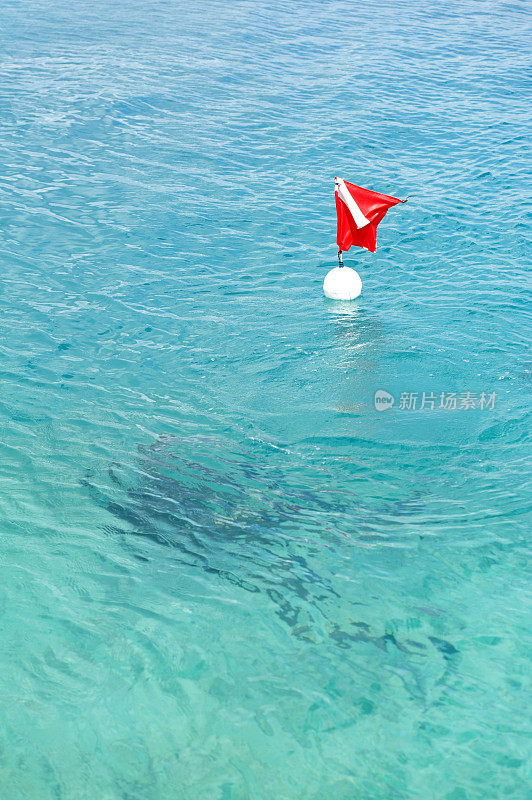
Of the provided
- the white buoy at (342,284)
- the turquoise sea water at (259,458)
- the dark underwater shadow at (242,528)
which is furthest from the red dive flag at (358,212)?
the dark underwater shadow at (242,528)

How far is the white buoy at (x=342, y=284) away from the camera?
15703mm

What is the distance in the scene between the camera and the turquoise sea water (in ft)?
25.1

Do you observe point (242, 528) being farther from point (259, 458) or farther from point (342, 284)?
point (342, 284)

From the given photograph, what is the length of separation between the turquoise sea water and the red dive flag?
145cm

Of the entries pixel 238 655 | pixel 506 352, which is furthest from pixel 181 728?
pixel 506 352

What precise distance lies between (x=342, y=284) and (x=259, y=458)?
18.5 ft

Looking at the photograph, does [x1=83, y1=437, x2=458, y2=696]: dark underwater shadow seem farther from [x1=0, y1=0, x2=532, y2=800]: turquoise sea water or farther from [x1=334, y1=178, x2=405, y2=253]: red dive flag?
[x1=334, y1=178, x2=405, y2=253]: red dive flag

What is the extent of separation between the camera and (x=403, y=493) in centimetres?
1086

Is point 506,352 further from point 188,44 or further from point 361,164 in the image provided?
point 188,44

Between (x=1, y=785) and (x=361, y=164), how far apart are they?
1900 centimetres

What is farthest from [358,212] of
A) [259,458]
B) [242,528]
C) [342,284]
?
[242,528]

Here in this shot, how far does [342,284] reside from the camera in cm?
1570

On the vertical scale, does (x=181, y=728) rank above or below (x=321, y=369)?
below

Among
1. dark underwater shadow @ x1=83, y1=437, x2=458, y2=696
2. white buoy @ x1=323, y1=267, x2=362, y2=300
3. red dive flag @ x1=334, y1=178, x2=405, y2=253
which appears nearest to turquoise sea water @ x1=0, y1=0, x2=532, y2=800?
dark underwater shadow @ x1=83, y1=437, x2=458, y2=696
